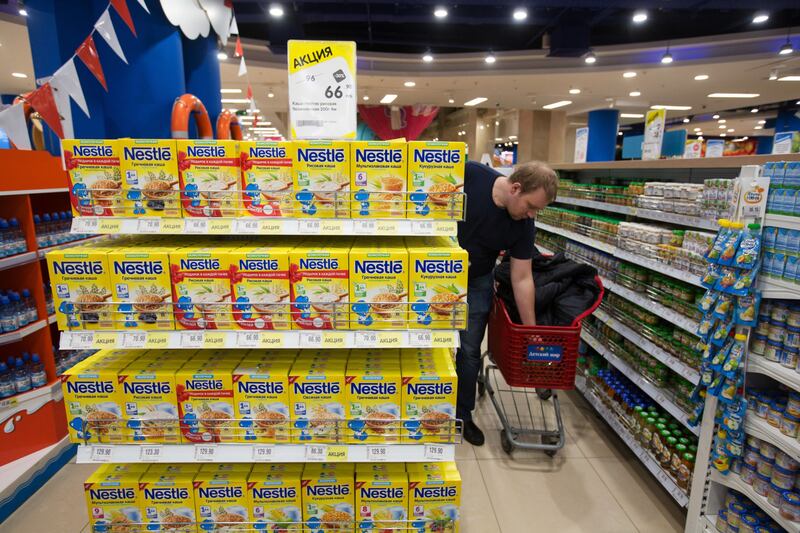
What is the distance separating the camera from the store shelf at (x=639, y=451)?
102 inches

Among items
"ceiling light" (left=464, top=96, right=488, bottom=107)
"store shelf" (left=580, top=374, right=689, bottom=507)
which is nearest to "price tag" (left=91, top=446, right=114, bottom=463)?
"store shelf" (left=580, top=374, right=689, bottom=507)

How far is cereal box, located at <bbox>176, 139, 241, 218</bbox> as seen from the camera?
1668mm

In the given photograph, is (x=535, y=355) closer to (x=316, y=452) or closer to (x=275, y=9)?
(x=316, y=452)

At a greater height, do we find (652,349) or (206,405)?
(206,405)

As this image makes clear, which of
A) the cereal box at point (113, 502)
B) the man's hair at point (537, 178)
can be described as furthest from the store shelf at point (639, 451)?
the cereal box at point (113, 502)

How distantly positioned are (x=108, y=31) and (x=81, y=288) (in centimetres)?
134

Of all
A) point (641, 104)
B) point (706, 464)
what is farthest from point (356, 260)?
point (641, 104)

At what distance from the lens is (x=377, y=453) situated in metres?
1.76

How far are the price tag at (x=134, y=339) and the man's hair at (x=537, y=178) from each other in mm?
1817

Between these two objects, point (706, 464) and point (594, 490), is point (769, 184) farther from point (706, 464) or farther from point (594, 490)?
point (594, 490)

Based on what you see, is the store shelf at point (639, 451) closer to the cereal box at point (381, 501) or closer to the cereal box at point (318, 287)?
the cereal box at point (381, 501)

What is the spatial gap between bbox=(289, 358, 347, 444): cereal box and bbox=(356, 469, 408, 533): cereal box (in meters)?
0.24

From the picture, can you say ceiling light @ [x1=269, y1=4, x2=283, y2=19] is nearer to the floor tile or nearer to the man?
the man

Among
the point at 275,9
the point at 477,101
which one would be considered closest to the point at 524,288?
the point at 275,9
